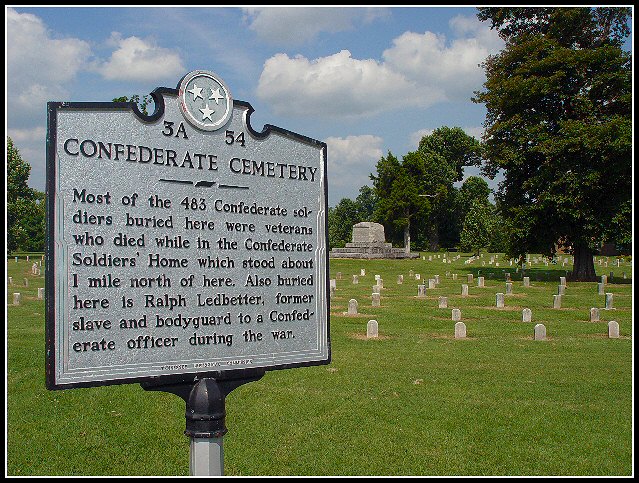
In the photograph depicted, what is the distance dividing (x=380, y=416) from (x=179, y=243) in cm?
531

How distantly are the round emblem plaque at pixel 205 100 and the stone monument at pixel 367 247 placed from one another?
167 feet

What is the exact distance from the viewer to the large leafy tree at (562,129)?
31.1m

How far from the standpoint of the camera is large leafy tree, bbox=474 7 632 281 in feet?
102

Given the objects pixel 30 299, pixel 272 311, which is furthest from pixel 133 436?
pixel 30 299

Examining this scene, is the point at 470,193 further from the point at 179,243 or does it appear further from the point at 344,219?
the point at 179,243

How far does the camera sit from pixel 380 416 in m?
8.70

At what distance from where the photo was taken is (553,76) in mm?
32438

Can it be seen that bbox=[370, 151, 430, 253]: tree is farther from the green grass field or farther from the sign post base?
the sign post base

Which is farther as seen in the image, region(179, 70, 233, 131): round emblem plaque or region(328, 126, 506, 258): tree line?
region(328, 126, 506, 258): tree line

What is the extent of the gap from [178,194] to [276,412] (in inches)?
208

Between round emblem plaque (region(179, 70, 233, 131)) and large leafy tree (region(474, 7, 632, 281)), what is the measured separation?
94.8 ft

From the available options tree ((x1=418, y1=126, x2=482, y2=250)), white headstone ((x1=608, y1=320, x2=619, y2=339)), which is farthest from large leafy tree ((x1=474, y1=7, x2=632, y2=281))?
tree ((x1=418, y1=126, x2=482, y2=250))

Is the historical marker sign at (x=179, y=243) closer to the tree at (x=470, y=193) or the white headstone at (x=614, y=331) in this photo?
the white headstone at (x=614, y=331)

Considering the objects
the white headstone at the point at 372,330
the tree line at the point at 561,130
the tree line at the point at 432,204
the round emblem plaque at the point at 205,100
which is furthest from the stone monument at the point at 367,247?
the round emblem plaque at the point at 205,100
